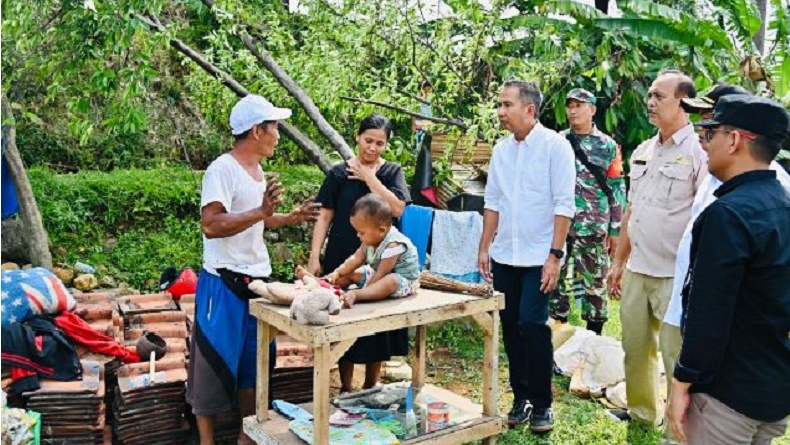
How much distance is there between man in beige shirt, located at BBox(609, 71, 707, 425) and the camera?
3.96 m

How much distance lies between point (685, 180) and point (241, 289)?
247 cm

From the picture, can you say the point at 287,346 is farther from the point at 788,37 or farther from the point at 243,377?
the point at 788,37

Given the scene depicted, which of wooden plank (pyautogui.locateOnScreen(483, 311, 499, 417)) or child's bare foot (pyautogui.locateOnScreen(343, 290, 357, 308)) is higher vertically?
child's bare foot (pyautogui.locateOnScreen(343, 290, 357, 308))

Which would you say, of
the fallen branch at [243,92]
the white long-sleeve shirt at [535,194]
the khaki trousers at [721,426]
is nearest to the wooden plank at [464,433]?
the white long-sleeve shirt at [535,194]

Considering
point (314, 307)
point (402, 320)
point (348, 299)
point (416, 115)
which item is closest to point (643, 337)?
point (402, 320)

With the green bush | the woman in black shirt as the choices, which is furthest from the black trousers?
the green bush

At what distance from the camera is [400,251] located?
12.4 feet

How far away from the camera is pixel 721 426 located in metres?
2.47

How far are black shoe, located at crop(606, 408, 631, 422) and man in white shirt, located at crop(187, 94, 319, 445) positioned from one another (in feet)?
7.61

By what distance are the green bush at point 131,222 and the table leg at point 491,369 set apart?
13.2ft

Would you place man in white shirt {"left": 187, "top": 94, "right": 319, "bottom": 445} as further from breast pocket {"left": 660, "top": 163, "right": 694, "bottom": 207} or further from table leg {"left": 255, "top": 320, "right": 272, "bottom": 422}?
breast pocket {"left": 660, "top": 163, "right": 694, "bottom": 207}

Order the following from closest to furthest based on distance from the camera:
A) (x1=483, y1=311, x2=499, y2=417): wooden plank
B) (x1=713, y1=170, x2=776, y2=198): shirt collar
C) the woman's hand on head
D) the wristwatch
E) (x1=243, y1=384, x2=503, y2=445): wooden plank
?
(x1=713, y1=170, x2=776, y2=198): shirt collar < (x1=243, y1=384, x2=503, y2=445): wooden plank < (x1=483, y1=311, x2=499, y2=417): wooden plank < the wristwatch < the woman's hand on head

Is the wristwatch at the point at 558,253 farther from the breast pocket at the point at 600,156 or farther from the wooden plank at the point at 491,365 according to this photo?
the breast pocket at the point at 600,156

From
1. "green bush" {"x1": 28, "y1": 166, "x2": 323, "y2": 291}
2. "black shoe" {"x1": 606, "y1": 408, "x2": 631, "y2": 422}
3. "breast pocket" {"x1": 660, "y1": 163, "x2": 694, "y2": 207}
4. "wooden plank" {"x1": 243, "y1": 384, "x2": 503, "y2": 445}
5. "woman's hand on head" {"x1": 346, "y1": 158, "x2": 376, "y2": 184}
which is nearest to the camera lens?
"wooden plank" {"x1": 243, "y1": 384, "x2": 503, "y2": 445}
